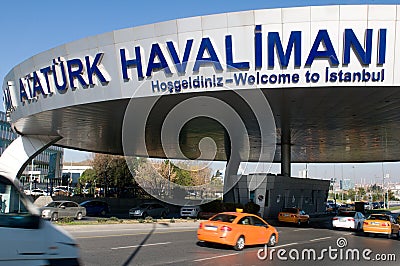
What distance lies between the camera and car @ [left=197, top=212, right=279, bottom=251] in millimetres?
15711

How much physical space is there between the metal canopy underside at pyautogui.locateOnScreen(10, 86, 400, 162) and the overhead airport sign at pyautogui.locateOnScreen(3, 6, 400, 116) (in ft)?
3.70

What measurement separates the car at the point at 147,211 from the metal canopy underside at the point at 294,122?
18.9 ft

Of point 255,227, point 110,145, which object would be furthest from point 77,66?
point 110,145

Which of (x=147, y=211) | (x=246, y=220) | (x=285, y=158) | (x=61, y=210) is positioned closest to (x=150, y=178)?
(x=285, y=158)

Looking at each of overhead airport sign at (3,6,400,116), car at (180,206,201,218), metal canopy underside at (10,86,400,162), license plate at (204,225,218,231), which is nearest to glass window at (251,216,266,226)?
license plate at (204,225,218,231)

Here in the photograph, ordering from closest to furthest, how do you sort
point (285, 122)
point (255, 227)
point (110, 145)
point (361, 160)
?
1. point (255, 227)
2. point (285, 122)
3. point (110, 145)
4. point (361, 160)

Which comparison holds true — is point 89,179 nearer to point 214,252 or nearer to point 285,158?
point 285,158

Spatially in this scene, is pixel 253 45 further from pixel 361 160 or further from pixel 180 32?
pixel 361 160

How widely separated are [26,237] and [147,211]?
31.6m

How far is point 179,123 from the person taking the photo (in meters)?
32.3

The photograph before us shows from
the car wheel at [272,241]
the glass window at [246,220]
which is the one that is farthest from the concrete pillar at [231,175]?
the glass window at [246,220]

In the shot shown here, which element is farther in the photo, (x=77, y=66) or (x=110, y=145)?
(x=110, y=145)

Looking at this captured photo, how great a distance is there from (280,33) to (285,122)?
11.9m

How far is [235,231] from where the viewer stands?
623 inches
